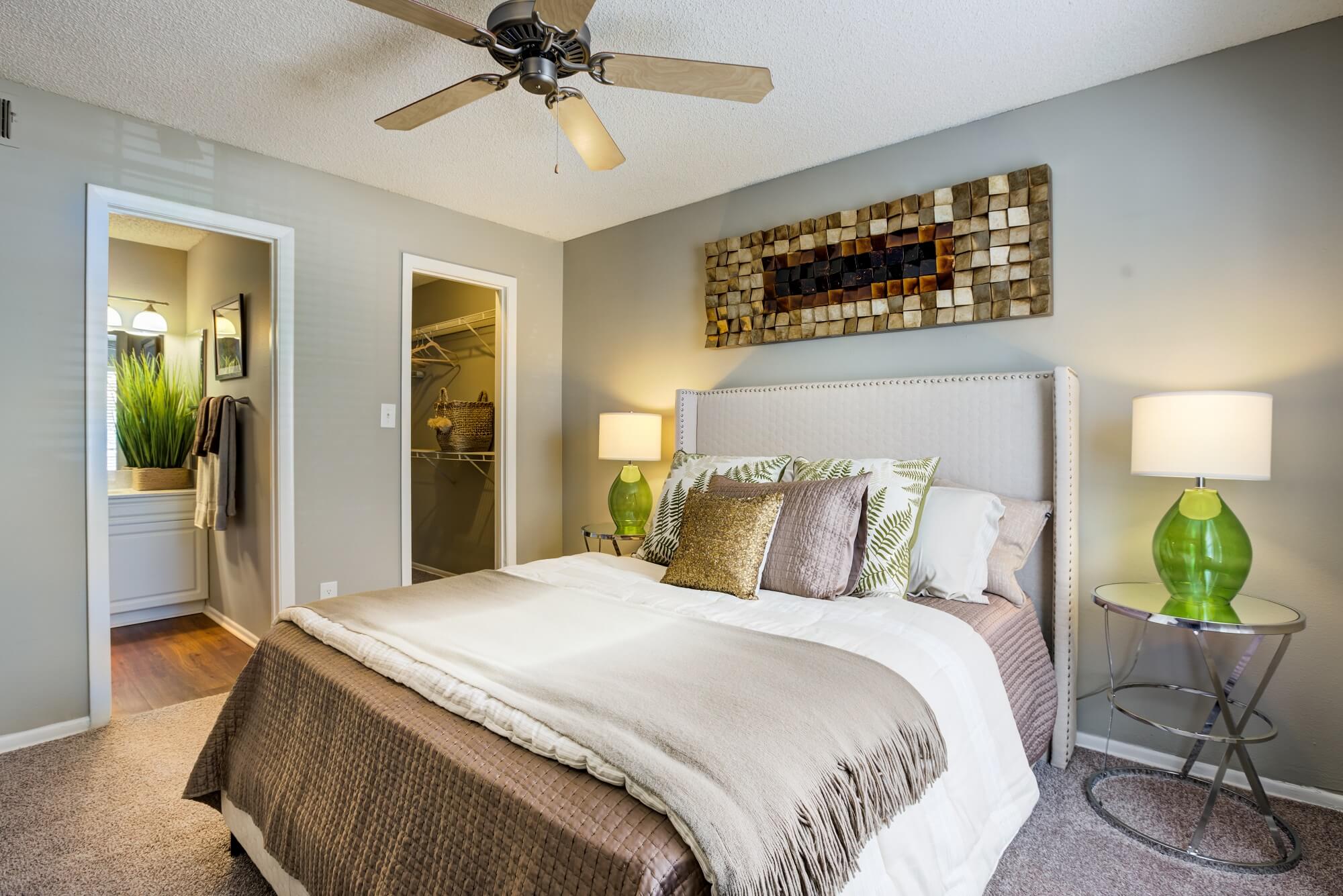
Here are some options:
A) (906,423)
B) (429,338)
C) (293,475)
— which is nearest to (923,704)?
(906,423)

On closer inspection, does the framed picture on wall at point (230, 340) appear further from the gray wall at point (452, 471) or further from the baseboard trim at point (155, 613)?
the baseboard trim at point (155, 613)

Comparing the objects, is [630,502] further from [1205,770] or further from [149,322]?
[149,322]

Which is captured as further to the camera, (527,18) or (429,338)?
(429,338)

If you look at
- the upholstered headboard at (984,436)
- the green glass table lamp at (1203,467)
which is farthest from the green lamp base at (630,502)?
the green glass table lamp at (1203,467)

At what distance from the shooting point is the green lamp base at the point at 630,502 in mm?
3473

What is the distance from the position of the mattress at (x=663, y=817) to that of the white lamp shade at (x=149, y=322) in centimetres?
385

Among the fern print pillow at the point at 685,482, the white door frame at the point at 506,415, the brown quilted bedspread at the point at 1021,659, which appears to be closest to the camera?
the brown quilted bedspread at the point at 1021,659

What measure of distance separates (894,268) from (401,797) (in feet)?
8.52

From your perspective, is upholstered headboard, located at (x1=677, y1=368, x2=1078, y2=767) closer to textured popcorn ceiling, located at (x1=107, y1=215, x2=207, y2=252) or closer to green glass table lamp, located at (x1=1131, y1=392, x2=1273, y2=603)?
green glass table lamp, located at (x1=1131, y1=392, x2=1273, y2=603)

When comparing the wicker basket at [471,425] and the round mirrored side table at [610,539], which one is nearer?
the round mirrored side table at [610,539]

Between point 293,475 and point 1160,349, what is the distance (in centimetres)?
361

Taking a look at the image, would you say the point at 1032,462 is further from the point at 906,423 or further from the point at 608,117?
the point at 608,117

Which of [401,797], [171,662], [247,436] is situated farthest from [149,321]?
[401,797]

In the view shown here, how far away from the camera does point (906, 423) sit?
8.86 feet
